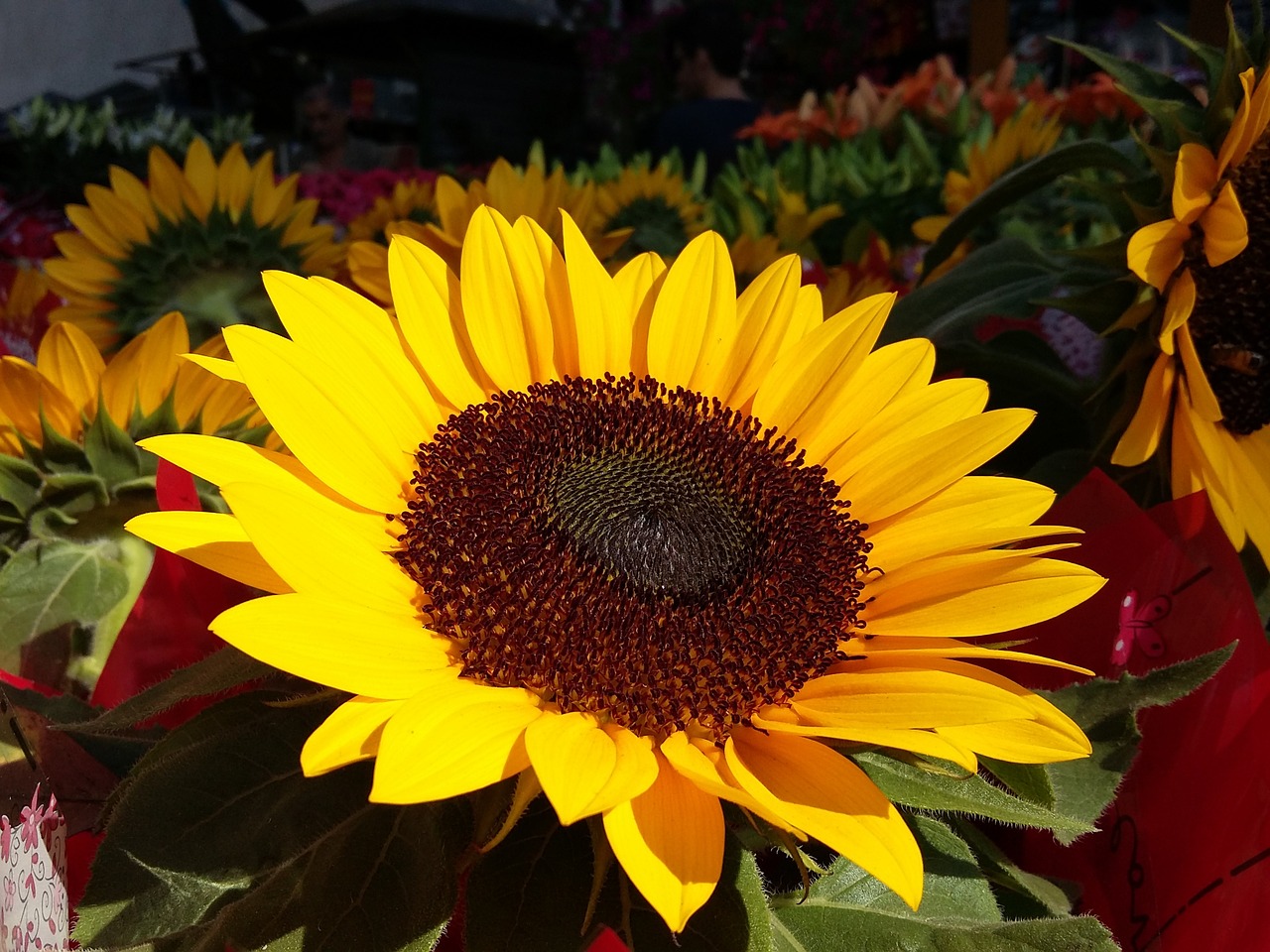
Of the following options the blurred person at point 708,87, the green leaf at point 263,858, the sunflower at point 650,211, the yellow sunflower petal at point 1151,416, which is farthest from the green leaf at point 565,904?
Answer: the blurred person at point 708,87

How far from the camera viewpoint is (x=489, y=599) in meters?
0.47

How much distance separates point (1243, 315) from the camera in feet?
2.29

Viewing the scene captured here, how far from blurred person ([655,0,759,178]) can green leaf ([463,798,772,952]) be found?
3440 mm

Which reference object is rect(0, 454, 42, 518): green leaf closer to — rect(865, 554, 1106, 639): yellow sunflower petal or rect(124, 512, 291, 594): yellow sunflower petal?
rect(124, 512, 291, 594): yellow sunflower petal

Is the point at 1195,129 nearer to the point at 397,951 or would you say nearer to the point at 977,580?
the point at 977,580

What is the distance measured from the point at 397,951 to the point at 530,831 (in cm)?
6

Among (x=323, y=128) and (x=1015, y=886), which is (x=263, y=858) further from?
(x=323, y=128)

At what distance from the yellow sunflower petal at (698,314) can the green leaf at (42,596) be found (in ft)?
1.34

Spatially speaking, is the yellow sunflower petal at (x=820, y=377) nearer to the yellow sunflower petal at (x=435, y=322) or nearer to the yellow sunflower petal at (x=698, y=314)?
the yellow sunflower petal at (x=698, y=314)

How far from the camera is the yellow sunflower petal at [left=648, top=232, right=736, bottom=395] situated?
580 mm

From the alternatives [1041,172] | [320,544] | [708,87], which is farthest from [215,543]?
[708,87]

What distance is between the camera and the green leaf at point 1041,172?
79cm

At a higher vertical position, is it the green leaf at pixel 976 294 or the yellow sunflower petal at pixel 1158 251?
A: the yellow sunflower petal at pixel 1158 251

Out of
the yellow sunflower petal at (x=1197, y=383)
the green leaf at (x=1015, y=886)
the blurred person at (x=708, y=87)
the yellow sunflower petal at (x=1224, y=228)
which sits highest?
the yellow sunflower petal at (x=1224, y=228)
